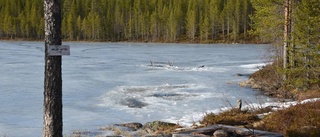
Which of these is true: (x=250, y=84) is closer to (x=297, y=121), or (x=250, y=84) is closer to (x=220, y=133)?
(x=297, y=121)

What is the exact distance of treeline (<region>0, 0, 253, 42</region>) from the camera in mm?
112688

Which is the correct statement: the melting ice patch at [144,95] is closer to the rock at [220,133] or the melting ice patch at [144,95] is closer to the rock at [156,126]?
the rock at [156,126]

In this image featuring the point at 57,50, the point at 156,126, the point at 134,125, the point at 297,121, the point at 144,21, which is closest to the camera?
the point at 57,50

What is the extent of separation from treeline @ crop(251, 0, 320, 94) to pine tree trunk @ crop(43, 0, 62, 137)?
11580mm

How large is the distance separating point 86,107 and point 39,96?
382cm

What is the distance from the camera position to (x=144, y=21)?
405 feet

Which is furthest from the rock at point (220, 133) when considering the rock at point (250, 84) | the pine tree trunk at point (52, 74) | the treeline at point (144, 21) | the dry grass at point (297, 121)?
the treeline at point (144, 21)

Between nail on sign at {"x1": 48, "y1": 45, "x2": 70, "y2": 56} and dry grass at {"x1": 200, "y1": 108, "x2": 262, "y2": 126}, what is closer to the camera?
nail on sign at {"x1": 48, "y1": 45, "x2": 70, "y2": 56}

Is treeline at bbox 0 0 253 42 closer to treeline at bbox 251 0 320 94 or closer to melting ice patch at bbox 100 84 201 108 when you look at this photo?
melting ice patch at bbox 100 84 201 108

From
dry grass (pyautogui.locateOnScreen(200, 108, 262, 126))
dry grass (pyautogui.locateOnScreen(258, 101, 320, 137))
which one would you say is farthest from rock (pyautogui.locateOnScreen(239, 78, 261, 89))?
dry grass (pyautogui.locateOnScreen(258, 101, 320, 137))

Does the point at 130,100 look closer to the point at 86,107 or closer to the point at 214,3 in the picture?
the point at 86,107

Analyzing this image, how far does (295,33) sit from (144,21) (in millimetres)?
106654

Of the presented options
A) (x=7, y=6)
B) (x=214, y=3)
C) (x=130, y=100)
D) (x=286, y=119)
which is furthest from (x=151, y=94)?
(x=7, y=6)

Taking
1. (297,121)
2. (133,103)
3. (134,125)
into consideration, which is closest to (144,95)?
(133,103)
